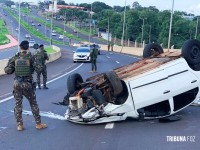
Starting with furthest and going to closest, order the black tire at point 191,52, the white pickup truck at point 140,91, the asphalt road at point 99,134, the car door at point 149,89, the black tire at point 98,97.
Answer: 1. the black tire at point 191,52
2. the car door at point 149,89
3. the white pickup truck at point 140,91
4. the black tire at point 98,97
5. the asphalt road at point 99,134

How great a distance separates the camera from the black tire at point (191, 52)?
36.3 ft

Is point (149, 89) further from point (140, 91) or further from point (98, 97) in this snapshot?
point (98, 97)

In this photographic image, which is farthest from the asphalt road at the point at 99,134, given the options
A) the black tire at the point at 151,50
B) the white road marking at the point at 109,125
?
the black tire at the point at 151,50

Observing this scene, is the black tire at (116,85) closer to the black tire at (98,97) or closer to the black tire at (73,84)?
the black tire at (98,97)

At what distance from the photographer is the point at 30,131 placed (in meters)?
9.53

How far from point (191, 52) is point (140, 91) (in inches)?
72.3

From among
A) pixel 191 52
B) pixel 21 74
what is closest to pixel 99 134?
pixel 21 74

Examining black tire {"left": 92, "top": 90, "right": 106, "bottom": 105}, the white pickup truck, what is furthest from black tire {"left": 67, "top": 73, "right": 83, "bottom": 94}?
black tire {"left": 92, "top": 90, "right": 106, "bottom": 105}

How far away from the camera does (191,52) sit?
11.2 meters

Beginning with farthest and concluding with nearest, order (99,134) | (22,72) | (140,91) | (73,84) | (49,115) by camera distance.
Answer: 1. (49,115)
2. (73,84)
3. (140,91)
4. (22,72)
5. (99,134)

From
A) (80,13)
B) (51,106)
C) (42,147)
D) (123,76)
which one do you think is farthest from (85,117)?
(80,13)

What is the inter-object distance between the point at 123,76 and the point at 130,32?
108 metres

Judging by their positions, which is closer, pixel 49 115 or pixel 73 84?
pixel 73 84

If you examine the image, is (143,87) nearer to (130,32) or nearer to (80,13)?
(130,32)
